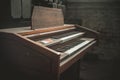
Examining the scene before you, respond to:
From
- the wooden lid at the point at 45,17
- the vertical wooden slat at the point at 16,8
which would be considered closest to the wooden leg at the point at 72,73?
the wooden lid at the point at 45,17

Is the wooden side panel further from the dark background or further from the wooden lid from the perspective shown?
the dark background

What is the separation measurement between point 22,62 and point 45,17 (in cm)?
106

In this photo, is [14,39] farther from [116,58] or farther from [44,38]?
[116,58]

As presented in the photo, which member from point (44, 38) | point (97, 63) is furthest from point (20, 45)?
point (97, 63)

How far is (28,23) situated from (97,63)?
3.25m

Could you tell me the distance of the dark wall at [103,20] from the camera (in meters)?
5.79

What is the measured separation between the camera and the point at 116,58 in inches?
233

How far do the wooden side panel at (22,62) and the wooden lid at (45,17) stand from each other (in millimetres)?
534

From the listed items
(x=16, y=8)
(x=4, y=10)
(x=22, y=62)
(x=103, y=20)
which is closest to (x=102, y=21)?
(x=103, y=20)

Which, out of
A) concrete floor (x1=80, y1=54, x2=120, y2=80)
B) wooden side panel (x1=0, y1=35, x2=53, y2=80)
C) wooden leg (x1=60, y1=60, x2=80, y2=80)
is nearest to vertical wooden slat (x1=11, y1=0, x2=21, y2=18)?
wooden side panel (x1=0, y1=35, x2=53, y2=80)

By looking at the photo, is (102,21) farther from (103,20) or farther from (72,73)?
(72,73)

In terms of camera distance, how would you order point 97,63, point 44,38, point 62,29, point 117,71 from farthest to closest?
point 97,63 → point 117,71 → point 62,29 → point 44,38

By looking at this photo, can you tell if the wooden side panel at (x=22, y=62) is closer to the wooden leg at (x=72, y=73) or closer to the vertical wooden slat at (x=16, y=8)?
the vertical wooden slat at (x=16, y=8)

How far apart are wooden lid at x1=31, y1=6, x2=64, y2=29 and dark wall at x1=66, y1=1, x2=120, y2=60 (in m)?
2.50
